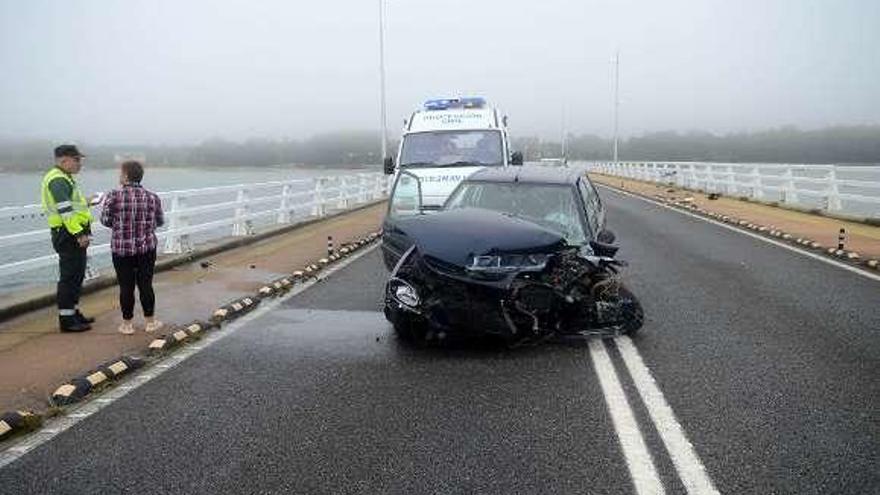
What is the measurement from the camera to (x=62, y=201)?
7.27m

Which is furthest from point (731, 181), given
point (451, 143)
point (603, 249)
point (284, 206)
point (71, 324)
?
point (71, 324)

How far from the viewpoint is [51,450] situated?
15.1ft

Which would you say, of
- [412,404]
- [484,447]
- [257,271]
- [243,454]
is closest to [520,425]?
[484,447]

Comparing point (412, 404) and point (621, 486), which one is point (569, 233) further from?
point (621, 486)

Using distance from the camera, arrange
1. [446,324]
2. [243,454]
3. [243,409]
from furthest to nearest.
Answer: [446,324] → [243,409] → [243,454]

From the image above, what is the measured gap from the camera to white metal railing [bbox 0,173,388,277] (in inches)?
370

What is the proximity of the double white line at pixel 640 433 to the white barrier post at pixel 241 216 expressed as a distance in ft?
37.5

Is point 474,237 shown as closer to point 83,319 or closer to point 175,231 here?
point 83,319

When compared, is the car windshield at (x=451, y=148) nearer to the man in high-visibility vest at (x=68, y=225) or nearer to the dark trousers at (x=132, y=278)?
the dark trousers at (x=132, y=278)

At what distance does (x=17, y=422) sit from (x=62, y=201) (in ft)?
9.44

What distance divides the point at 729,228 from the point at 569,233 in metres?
11.6

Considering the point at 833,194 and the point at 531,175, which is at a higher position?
the point at 531,175

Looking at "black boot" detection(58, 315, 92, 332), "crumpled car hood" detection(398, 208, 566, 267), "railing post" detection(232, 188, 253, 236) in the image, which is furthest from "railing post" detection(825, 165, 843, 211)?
"black boot" detection(58, 315, 92, 332)

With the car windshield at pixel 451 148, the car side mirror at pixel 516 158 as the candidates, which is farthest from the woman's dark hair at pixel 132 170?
the car side mirror at pixel 516 158
